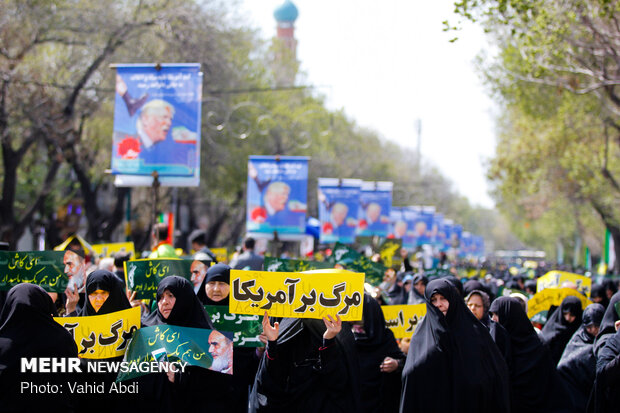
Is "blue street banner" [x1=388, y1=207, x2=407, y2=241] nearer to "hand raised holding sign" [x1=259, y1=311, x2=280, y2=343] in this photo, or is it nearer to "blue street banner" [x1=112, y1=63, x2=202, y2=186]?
"blue street banner" [x1=112, y1=63, x2=202, y2=186]

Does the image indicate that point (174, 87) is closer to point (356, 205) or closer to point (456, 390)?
point (456, 390)

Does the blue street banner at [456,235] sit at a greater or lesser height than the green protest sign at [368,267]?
lesser

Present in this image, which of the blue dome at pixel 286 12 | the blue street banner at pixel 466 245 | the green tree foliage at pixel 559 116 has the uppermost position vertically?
the blue dome at pixel 286 12

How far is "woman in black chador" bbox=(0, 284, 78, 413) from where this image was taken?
4.34m

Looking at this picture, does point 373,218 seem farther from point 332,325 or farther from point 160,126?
point 332,325

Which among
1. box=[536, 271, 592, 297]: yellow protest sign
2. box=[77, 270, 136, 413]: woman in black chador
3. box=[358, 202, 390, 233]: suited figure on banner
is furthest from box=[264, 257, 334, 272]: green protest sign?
box=[358, 202, 390, 233]: suited figure on banner

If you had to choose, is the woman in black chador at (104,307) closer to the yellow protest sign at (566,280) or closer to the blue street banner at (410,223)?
the yellow protest sign at (566,280)

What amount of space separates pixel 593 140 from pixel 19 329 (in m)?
23.5

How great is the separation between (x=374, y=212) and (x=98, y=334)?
2040cm

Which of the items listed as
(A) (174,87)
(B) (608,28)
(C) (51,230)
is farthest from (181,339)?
(C) (51,230)

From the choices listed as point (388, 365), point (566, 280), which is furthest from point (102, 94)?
point (388, 365)

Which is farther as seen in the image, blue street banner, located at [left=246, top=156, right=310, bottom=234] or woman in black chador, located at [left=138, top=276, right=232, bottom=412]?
blue street banner, located at [left=246, top=156, right=310, bottom=234]

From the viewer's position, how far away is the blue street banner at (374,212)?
2497cm

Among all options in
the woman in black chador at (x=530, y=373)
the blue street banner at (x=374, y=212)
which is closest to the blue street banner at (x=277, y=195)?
the blue street banner at (x=374, y=212)
